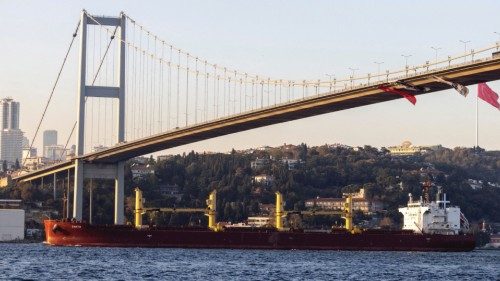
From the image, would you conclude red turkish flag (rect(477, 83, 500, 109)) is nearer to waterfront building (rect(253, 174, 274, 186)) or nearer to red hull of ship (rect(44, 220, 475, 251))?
red hull of ship (rect(44, 220, 475, 251))

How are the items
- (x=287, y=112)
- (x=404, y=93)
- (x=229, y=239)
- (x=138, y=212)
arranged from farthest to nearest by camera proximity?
(x=138, y=212), (x=229, y=239), (x=287, y=112), (x=404, y=93)

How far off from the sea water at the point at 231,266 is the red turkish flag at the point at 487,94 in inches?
268

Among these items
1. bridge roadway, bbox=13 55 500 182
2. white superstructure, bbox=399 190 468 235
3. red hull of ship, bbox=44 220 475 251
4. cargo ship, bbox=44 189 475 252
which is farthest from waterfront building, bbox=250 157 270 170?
red hull of ship, bbox=44 220 475 251

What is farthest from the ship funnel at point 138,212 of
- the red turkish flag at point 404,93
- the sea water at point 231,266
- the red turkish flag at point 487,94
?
the red turkish flag at point 487,94

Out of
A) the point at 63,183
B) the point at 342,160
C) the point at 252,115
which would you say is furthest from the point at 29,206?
the point at 342,160

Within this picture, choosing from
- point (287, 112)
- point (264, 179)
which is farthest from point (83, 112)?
point (264, 179)

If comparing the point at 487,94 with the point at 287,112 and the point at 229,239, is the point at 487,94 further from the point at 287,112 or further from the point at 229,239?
the point at 229,239

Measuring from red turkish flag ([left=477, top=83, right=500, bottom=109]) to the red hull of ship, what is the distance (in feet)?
54.9

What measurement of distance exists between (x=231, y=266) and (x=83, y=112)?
24.3 meters

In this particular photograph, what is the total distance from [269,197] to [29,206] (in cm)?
3411

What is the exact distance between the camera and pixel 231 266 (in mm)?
48531

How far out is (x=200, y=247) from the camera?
6850 centimetres

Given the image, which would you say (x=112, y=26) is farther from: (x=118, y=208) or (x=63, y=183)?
(x=63, y=183)

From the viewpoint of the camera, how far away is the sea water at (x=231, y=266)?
42.3m
